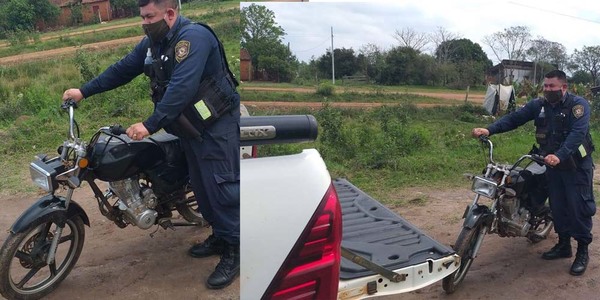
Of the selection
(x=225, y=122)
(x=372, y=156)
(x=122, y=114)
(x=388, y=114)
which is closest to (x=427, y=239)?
(x=225, y=122)

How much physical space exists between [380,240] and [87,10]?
42.6 meters

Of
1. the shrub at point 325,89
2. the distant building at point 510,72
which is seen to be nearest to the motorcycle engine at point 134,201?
the shrub at point 325,89

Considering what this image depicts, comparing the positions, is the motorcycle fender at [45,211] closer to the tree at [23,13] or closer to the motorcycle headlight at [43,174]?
the motorcycle headlight at [43,174]

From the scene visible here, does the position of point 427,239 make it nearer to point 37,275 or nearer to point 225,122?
point 225,122

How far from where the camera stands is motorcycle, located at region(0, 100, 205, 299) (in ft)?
10.1

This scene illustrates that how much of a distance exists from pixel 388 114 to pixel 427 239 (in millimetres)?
6235

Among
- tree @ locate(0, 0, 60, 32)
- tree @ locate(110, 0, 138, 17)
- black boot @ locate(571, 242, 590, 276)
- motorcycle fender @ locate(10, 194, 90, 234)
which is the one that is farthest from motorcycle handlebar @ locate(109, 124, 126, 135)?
tree @ locate(110, 0, 138, 17)

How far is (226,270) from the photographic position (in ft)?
11.0

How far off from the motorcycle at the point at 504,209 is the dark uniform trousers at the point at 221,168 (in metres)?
1.51

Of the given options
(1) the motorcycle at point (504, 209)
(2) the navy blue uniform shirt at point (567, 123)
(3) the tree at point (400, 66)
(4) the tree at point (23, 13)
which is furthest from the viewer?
(4) the tree at point (23, 13)

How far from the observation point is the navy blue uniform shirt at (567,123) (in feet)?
13.1

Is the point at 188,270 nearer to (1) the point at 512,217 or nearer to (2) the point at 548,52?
(1) the point at 512,217

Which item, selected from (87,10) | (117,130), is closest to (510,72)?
(117,130)

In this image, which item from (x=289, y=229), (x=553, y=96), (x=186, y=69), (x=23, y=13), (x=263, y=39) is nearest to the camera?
(x=289, y=229)
